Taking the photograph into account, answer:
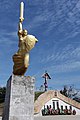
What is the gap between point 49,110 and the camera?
27078mm

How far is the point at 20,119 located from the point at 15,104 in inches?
20.5

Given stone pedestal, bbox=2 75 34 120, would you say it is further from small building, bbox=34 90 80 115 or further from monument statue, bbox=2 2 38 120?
small building, bbox=34 90 80 115

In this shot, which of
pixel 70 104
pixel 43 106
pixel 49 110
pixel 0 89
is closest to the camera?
pixel 49 110

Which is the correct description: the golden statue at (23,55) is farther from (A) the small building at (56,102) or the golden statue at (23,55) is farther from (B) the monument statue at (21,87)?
(A) the small building at (56,102)

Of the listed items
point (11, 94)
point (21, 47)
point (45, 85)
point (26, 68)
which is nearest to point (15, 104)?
point (11, 94)

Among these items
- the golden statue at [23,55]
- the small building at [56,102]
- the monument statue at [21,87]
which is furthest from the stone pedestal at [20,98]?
the small building at [56,102]

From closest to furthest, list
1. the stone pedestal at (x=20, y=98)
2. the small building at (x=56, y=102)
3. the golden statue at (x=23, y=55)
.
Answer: the stone pedestal at (x=20, y=98) → the golden statue at (x=23, y=55) → the small building at (x=56, y=102)

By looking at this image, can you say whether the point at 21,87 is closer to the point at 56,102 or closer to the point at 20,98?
the point at 20,98

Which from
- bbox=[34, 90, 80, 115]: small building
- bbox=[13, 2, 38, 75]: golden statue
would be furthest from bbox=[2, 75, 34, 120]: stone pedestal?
bbox=[34, 90, 80, 115]: small building

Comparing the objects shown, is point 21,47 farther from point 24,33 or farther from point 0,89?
point 0,89

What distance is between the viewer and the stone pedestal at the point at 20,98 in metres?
7.44

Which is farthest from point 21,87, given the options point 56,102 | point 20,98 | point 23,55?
point 56,102

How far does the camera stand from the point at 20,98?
761 cm

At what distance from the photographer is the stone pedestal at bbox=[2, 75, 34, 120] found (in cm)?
744
